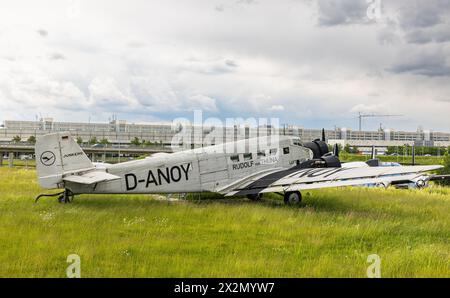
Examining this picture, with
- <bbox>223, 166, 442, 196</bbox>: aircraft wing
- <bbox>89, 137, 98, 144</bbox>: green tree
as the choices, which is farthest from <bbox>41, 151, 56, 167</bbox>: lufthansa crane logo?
<bbox>89, 137, 98, 144</bbox>: green tree

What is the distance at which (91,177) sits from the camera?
15898 mm

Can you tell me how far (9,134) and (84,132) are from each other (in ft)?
129

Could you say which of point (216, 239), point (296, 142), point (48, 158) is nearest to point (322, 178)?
point (296, 142)

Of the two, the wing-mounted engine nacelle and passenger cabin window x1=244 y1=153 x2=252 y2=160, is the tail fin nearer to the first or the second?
passenger cabin window x1=244 y1=153 x2=252 y2=160

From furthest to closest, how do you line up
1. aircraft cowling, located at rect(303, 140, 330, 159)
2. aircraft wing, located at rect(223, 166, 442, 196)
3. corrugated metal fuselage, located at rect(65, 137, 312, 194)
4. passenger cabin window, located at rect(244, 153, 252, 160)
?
aircraft cowling, located at rect(303, 140, 330, 159) → passenger cabin window, located at rect(244, 153, 252, 160) → corrugated metal fuselage, located at rect(65, 137, 312, 194) → aircraft wing, located at rect(223, 166, 442, 196)

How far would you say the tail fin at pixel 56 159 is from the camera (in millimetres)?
15867

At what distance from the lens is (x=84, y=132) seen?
149125 millimetres

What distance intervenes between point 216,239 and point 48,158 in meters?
8.61

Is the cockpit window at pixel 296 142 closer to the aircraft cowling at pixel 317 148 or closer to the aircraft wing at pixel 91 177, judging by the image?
the aircraft cowling at pixel 317 148

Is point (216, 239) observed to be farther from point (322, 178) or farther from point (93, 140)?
point (93, 140)

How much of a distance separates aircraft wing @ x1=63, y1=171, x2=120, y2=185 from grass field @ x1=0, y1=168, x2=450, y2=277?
1.02m

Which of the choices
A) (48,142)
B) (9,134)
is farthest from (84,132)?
(48,142)

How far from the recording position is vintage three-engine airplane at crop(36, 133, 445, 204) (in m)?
16.0
